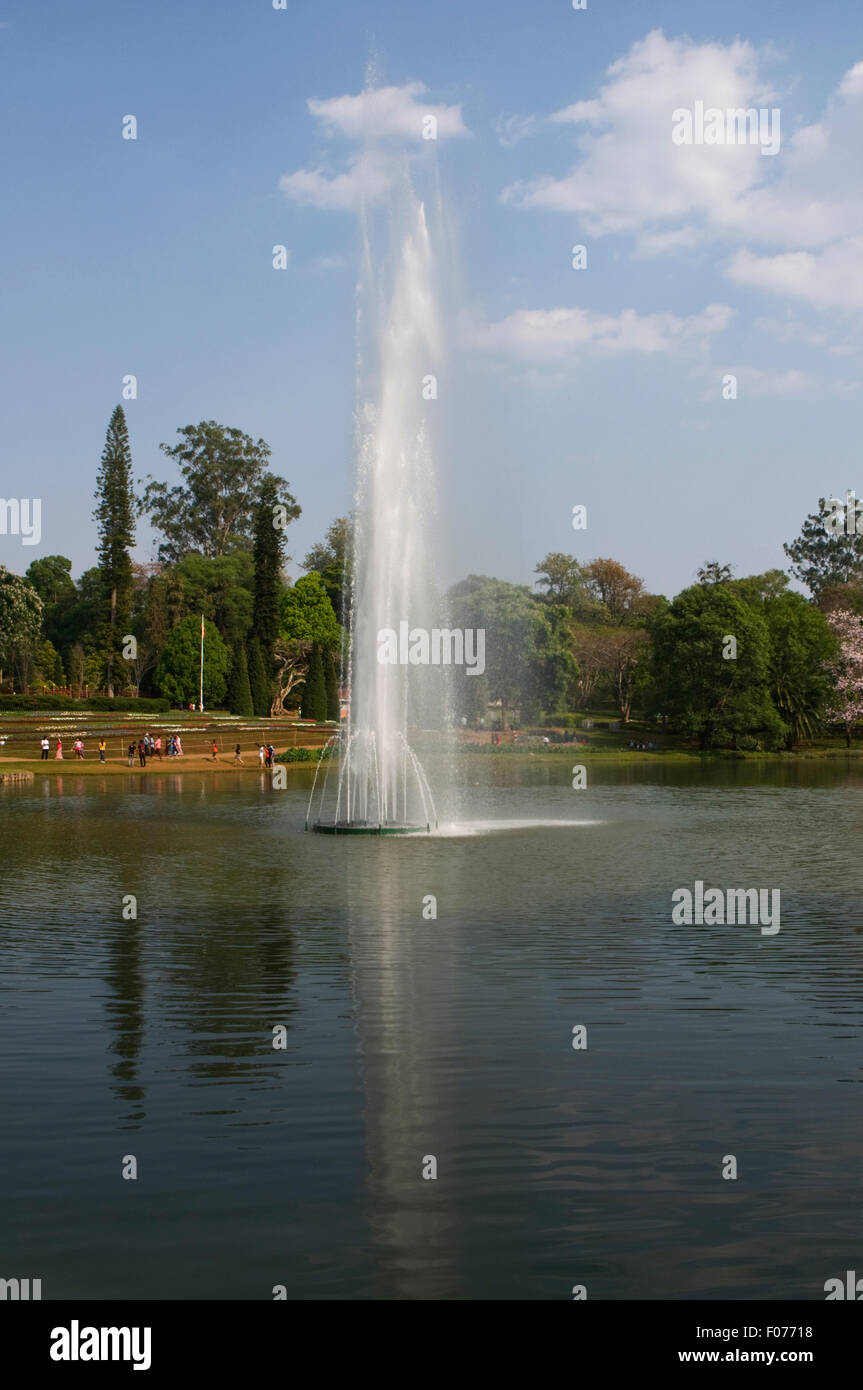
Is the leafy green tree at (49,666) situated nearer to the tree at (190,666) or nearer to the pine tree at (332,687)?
the tree at (190,666)

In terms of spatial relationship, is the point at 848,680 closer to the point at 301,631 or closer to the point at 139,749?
the point at 301,631

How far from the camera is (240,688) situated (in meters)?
102

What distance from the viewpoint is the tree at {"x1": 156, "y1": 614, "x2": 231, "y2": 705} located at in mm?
104062

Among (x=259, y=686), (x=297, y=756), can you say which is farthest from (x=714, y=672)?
(x=259, y=686)

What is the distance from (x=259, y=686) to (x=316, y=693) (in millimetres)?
10053

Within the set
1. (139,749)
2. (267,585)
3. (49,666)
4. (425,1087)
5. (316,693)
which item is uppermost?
(267,585)

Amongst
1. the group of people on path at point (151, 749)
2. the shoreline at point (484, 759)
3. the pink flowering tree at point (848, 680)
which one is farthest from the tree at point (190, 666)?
the pink flowering tree at point (848, 680)

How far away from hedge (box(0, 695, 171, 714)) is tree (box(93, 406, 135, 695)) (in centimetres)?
600

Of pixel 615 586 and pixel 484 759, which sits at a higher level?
pixel 615 586

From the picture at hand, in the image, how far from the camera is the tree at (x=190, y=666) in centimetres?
10406

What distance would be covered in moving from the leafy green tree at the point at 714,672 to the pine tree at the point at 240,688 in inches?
1330

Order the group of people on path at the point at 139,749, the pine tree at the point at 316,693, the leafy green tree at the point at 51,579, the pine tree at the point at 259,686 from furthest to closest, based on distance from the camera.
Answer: the leafy green tree at the point at 51,579 → the pine tree at the point at 259,686 → the pine tree at the point at 316,693 → the group of people on path at the point at 139,749

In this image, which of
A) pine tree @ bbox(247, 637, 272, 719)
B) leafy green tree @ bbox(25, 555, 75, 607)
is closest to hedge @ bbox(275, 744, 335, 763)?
pine tree @ bbox(247, 637, 272, 719)

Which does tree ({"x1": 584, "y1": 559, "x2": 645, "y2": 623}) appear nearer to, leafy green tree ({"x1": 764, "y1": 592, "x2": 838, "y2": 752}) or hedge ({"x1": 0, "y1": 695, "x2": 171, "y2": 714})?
leafy green tree ({"x1": 764, "y1": 592, "x2": 838, "y2": 752})
